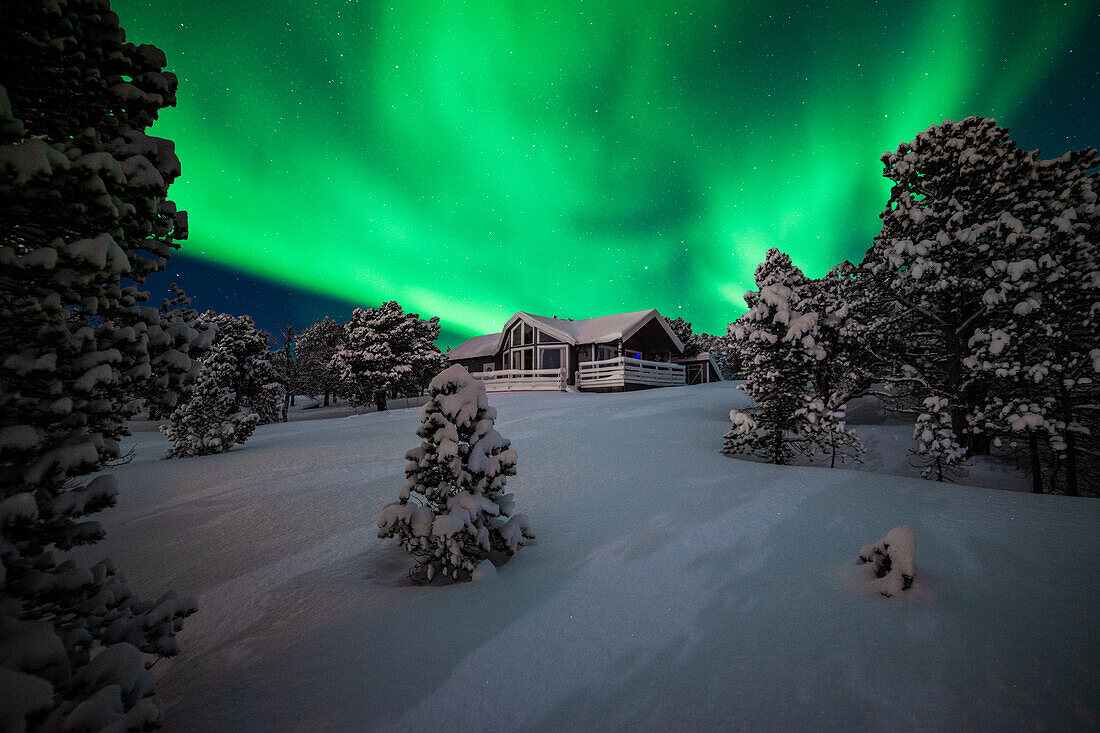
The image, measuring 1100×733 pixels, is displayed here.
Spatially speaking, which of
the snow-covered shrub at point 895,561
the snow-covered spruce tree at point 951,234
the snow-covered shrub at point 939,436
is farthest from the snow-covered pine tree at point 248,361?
the snow-covered spruce tree at point 951,234

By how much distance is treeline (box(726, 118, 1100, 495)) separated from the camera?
28.1ft

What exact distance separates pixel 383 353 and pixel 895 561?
1274 inches

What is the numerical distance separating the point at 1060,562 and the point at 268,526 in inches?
395

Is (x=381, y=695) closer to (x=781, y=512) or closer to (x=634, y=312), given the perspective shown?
(x=781, y=512)

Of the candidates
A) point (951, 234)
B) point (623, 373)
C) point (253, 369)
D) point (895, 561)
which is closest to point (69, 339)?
point (895, 561)

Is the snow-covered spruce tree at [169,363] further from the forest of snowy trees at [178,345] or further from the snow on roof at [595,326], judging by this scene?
the snow on roof at [595,326]

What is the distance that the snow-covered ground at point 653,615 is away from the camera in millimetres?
2799

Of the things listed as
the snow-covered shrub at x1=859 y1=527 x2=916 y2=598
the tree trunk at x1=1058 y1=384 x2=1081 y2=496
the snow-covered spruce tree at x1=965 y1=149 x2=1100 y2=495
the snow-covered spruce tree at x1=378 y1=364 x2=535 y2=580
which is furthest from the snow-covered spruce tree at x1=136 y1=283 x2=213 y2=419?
the tree trunk at x1=1058 y1=384 x2=1081 y2=496

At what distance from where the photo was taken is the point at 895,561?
152 inches

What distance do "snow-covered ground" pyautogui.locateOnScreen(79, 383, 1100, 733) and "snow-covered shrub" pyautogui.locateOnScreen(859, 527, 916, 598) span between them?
127 millimetres

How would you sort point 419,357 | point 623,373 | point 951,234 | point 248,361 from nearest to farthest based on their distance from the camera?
1. point 951,234
2. point 623,373
3. point 248,361
4. point 419,357

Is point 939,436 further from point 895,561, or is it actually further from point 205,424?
point 205,424

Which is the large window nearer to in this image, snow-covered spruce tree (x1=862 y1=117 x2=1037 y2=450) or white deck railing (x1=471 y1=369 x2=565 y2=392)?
white deck railing (x1=471 y1=369 x2=565 y2=392)

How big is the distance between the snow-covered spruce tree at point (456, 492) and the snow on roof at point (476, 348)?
31.7 meters
